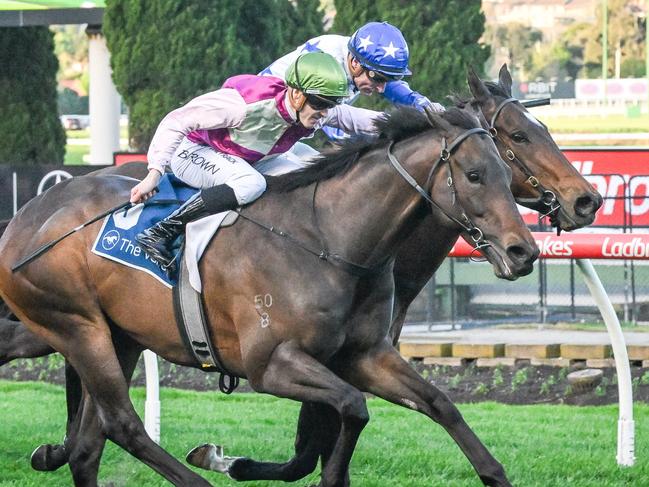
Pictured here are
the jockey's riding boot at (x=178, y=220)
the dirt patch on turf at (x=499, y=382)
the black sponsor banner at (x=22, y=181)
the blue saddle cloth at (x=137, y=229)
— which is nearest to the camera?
the jockey's riding boot at (x=178, y=220)

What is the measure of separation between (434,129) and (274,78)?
74 cm

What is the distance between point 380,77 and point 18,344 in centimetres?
222

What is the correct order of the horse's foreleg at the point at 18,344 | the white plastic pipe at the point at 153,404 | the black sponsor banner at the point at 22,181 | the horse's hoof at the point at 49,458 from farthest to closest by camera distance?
the black sponsor banner at the point at 22,181 < the white plastic pipe at the point at 153,404 < the horse's foreleg at the point at 18,344 < the horse's hoof at the point at 49,458

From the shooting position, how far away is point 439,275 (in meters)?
12.4

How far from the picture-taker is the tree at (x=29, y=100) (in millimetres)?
17531

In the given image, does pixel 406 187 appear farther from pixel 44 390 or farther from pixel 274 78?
pixel 44 390

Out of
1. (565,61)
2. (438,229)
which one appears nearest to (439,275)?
(438,229)

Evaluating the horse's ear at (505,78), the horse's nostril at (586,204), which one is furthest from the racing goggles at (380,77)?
the horse's nostril at (586,204)

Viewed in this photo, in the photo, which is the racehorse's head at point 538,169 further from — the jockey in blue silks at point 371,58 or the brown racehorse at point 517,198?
the jockey in blue silks at point 371,58

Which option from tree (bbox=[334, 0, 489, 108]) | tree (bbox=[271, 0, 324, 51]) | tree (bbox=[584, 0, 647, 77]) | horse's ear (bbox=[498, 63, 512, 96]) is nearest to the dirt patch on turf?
horse's ear (bbox=[498, 63, 512, 96])

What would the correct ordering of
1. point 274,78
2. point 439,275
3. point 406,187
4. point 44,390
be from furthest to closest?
point 439,275
point 44,390
point 274,78
point 406,187

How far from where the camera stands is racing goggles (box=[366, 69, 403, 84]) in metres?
5.66

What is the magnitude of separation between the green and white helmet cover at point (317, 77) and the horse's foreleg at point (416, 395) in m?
1.00

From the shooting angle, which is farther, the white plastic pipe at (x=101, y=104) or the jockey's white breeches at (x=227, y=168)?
the white plastic pipe at (x=101, y=104)
